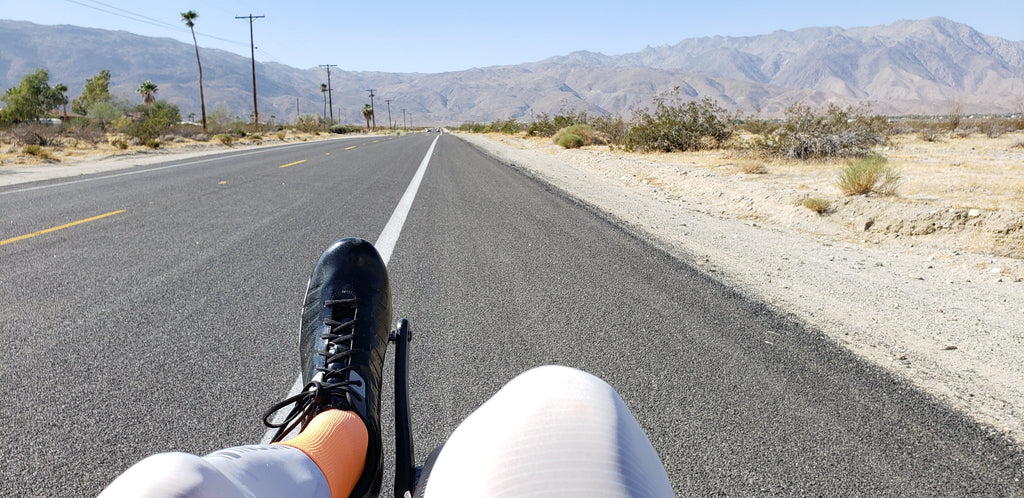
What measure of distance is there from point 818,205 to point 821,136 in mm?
8970

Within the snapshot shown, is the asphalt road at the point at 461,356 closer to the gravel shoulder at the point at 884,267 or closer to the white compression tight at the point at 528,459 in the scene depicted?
the gravel shoulder at the point at 884,267

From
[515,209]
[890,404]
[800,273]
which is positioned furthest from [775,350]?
[515,209]

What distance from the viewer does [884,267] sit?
588 cm

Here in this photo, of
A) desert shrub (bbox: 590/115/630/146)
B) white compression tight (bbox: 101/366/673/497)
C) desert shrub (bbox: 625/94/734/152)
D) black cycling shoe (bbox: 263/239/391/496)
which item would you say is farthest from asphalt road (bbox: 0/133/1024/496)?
desert shrub (bbox: 590/115/630/146)

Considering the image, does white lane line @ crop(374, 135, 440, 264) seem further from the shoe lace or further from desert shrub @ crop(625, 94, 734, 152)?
desert shrub @ crop(625, 94, 734, 152)

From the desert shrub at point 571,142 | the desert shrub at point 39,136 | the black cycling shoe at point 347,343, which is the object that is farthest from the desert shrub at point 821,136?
the desert shrub at point 39,136

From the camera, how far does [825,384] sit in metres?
2.97

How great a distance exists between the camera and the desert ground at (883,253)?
343 cm

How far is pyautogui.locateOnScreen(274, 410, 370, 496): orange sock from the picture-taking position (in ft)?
5.45

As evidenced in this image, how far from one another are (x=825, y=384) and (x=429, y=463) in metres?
2.21

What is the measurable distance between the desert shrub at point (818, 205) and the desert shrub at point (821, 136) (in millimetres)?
8276

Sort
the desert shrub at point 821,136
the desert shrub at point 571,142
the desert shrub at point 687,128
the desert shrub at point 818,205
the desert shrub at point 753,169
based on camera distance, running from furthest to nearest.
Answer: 1. the desert shrub at point 571,142
2. the desert shrub at point 687,128
3. the desert shrub at point 821,136
4. the desert shrub at point 753,169
5. the desert shrub at point 818,205

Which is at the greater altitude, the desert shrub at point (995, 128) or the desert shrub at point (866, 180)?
the desert shrub at point (995, 128)

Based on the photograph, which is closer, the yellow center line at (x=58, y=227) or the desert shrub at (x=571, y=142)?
the yellow center line at (x=58, y=227)
